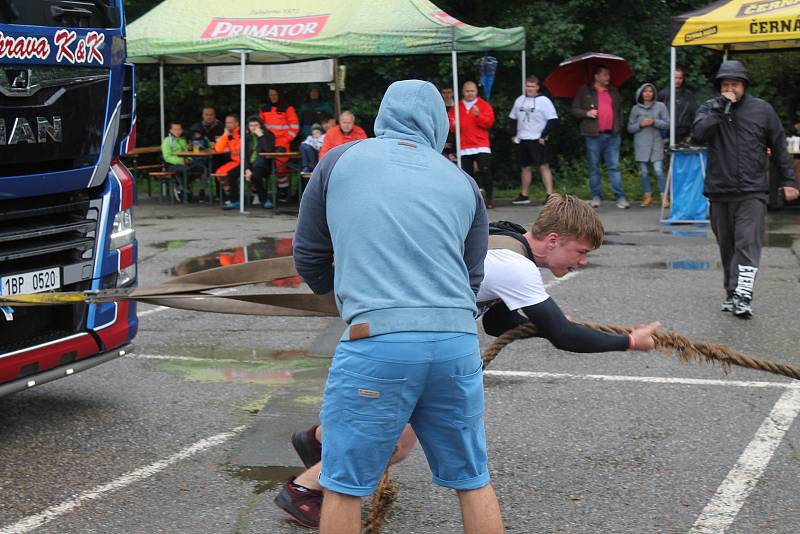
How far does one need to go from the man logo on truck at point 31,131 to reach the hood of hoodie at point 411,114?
8.37 ft

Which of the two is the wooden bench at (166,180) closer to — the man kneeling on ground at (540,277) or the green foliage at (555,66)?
the green foliage at (555,66)

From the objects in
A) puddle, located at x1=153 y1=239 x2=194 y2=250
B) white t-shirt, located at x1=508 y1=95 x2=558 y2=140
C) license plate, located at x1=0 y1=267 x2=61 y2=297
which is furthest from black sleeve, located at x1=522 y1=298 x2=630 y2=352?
white t-shirt, located at x1=508 y1=95 x2=558 y2=140

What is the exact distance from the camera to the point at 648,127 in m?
16.4

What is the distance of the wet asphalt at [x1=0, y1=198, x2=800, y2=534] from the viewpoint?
4.62 m

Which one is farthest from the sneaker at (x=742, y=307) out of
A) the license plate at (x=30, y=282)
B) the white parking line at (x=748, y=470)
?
the license plate at (x=30, y=282)

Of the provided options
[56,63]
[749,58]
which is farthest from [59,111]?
[749,58]

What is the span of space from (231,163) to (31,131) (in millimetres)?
13118

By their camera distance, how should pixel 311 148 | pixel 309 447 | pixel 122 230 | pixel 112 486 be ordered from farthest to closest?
pixel 311 148
pixel 122 230
pixel 112 486
pixel 309 447

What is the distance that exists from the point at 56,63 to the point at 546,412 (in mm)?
3100

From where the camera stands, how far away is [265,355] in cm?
751

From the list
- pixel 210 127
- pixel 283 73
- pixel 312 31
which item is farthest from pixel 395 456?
pixel 210 127

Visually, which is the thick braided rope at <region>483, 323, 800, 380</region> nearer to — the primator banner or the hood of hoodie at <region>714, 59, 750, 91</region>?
the hood of hoodie at <region>714, 59, 750, 91</region>

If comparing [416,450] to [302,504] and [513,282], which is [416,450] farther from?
[513,282]

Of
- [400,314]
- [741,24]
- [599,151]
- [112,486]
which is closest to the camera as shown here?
[400,314]
